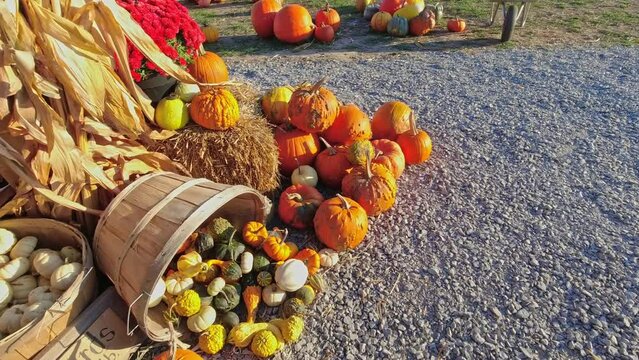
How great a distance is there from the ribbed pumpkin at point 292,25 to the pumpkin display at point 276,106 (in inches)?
140

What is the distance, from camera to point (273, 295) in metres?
2.77

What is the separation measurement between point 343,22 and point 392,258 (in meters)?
6.43

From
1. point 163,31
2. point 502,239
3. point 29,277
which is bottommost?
point 502,239

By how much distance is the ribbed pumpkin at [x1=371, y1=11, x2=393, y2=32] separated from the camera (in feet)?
25.2

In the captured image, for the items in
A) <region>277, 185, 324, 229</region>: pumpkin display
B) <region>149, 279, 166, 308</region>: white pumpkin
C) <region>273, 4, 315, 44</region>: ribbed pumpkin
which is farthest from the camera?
<region>273, 4, 315, 44</region>: ribbed pumpkin

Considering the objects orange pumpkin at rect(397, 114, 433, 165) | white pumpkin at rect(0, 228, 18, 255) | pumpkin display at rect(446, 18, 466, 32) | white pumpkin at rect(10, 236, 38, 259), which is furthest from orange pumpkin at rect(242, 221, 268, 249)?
pumpkin display at rect(446, 18, 466, 32)

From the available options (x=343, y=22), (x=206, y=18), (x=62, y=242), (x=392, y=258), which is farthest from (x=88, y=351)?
(x=206, y=18)

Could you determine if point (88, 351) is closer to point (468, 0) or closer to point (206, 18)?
point (206, 18)

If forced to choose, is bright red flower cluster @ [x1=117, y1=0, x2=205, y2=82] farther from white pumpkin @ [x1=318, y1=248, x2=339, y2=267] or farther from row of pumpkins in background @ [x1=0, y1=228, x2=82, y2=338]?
A: white pumpkin @ [x1=318, y1=248, x2=339, y2=267]

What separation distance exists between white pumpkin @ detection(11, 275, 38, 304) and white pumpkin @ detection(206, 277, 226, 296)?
99 centimetres

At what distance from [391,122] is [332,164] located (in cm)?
80

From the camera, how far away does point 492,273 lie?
300 centimetres

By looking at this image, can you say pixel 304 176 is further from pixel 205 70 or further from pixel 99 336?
pixel 99 336

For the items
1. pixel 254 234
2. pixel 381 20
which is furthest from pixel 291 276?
pixel 381 20
